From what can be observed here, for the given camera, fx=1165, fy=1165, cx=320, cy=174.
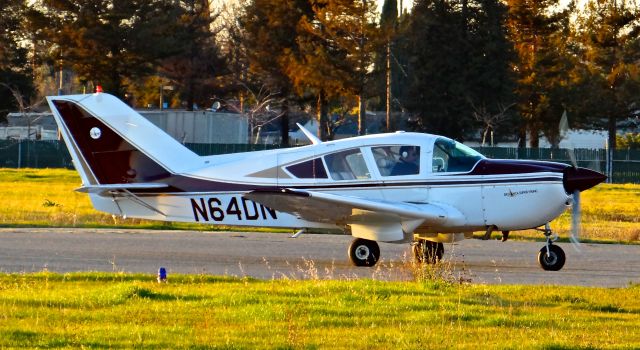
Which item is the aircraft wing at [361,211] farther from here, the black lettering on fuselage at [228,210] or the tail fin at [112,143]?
the tail fin at [112,143]

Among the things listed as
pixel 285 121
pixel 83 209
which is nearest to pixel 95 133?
pixel 83 209

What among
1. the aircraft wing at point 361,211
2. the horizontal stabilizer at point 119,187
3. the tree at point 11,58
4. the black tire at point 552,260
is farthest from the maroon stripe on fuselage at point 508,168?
the tree at point 11,58

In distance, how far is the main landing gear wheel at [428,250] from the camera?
1747cm

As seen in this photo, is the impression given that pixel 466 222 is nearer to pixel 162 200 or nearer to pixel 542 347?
pixel 162 200

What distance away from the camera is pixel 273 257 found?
732 inches

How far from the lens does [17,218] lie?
88.0 feet

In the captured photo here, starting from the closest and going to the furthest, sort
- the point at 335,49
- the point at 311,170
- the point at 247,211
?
the point at 311,170 → the point at 247,211 → the point at 335,49

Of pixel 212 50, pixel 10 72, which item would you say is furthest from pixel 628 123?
pixel 10 72

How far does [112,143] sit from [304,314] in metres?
8.26

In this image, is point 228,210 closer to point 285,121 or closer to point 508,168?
point 508,168

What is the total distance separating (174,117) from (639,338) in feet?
156

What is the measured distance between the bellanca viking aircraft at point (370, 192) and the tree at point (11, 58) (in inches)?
2178

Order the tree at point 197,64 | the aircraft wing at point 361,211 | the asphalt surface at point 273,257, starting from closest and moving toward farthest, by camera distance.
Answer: the asphalt surface at point 273,257 < the aircraft wing at point 361,211 < the tree at point 197,64

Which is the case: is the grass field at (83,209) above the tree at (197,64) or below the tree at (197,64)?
below
